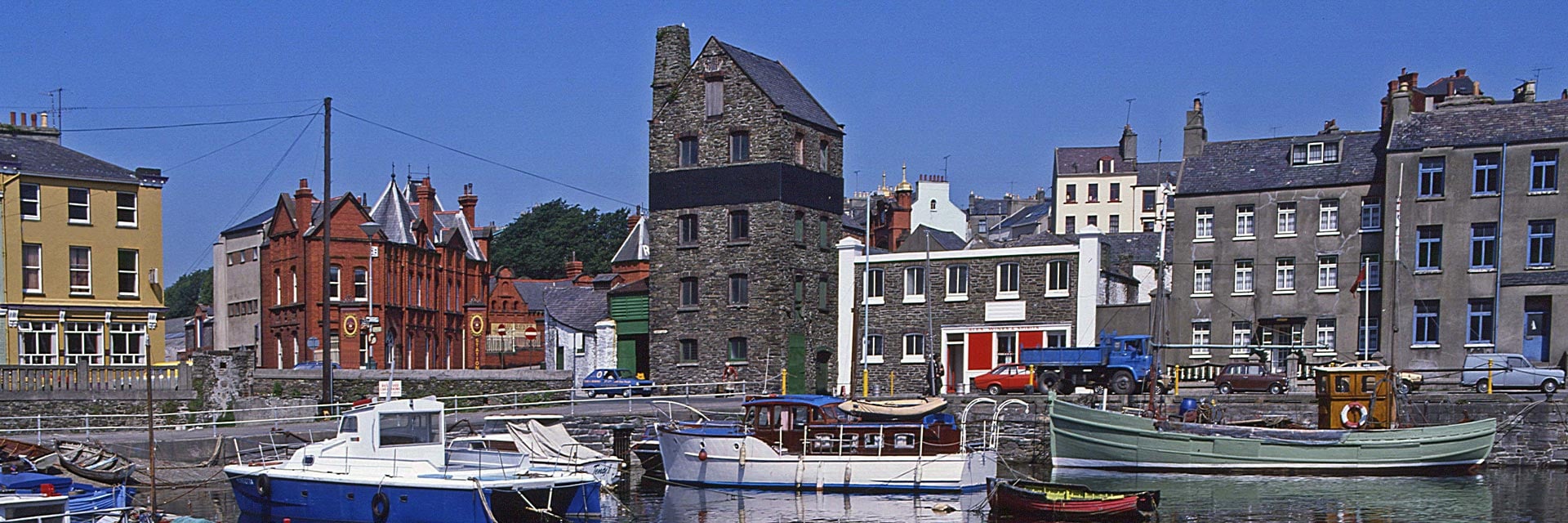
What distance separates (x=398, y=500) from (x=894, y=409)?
1322 cm

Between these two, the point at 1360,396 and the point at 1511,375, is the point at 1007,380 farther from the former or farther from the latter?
the point at 1511,375

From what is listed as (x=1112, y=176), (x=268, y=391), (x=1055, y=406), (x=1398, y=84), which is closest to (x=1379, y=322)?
(x=1398, y=84)

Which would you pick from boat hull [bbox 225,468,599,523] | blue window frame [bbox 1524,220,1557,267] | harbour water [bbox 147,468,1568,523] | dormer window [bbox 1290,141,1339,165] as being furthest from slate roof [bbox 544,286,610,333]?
blue window frame [bbox 1524,220,1557,267]

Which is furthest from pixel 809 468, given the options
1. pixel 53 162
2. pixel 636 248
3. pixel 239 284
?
pixel 239 284

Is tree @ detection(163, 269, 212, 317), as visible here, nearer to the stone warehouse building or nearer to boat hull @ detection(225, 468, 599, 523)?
the stone warehouse building

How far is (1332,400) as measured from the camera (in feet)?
132

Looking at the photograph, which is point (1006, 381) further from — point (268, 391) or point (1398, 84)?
point (268, 391)

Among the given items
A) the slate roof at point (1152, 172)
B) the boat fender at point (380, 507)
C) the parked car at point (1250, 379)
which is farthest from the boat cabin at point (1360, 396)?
the slate roof at point (1152, 172)

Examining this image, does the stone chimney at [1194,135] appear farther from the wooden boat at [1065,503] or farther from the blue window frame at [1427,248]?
the wooden boat at [1065,503]

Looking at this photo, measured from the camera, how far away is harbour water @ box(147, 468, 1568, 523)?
30923 mm

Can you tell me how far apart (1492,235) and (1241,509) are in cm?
2247

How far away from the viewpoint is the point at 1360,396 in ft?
131

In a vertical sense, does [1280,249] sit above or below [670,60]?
below

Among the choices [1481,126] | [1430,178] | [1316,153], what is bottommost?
[1430,178]
